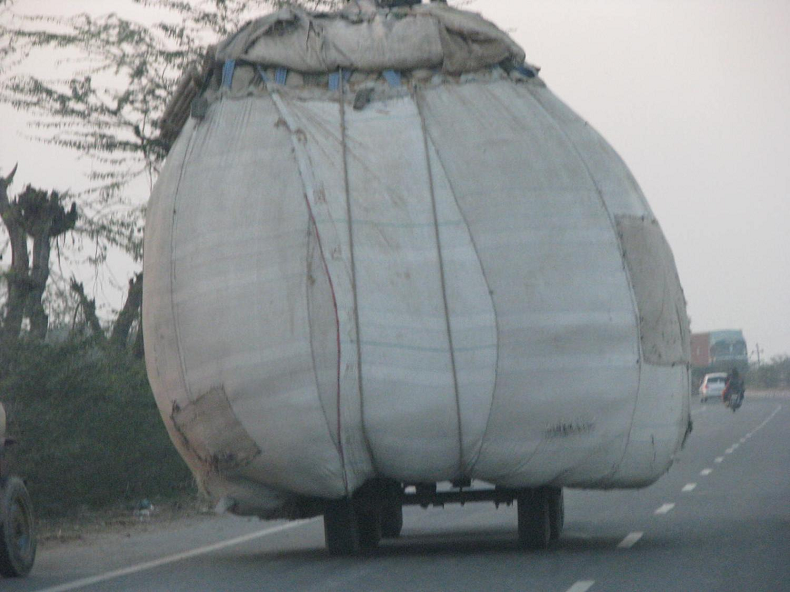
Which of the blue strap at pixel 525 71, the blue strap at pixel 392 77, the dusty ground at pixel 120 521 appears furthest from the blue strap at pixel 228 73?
the dusty ground at pixel 120 521

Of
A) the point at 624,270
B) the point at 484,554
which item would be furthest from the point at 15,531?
the point at 624,270

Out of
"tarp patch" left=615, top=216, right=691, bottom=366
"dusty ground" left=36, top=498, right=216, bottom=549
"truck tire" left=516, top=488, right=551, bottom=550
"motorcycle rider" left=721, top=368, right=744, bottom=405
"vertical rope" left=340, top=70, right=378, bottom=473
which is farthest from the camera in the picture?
"motorcycle rider" left=721, top=368, right=744, bottom=405

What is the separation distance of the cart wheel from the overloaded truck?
55.8 inches

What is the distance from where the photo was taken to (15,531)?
41.8 feet

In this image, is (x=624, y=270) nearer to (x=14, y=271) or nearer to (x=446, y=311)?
(x=446, y=311)

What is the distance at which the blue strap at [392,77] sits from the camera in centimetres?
1256

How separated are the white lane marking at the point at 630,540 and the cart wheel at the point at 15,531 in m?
5.12

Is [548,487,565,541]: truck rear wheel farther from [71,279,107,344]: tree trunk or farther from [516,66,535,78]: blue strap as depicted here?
[71,279,107,344]: tree trunk

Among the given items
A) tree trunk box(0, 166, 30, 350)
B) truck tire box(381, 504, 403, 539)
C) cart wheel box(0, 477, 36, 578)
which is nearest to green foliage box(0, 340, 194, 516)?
tree trunk box(0, 166, 30, 350)

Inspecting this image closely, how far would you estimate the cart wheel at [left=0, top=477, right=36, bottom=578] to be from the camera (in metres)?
12.3

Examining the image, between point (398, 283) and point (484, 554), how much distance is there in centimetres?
287

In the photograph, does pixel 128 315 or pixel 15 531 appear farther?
pixel 128 315

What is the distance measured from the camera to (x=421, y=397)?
11.6m

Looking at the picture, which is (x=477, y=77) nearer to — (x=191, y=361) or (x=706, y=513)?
(x=191, y=361)
